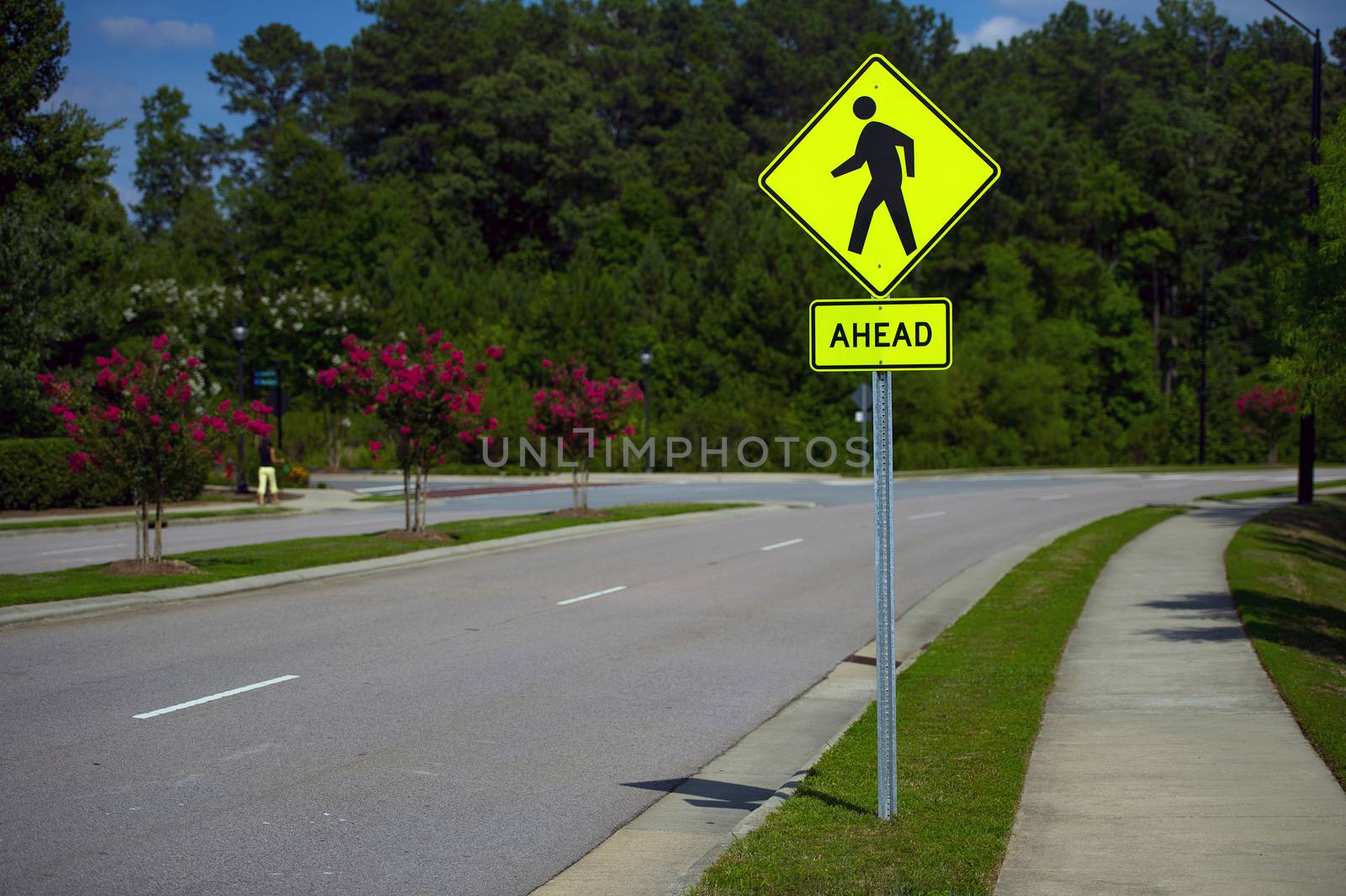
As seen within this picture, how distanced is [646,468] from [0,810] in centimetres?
4607

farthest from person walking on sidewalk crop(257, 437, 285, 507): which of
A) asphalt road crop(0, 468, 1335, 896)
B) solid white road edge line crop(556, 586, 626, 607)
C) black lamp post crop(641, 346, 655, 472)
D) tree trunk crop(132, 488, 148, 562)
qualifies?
solid white road edge line crop(556, 586, 626, 607)

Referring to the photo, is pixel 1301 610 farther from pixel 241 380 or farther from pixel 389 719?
pixel 241 380

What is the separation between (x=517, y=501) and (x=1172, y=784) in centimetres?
2998

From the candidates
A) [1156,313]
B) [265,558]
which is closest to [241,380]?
[265,558]

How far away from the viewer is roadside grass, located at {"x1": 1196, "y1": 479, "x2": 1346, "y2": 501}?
38.2m

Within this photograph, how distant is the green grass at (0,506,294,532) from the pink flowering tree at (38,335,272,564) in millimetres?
8818

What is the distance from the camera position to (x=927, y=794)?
7285 mm

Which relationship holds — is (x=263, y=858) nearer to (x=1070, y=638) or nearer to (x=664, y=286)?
(x=1070, y=638)

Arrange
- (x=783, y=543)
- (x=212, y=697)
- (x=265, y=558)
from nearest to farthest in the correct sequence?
(x=212, y=697) → (x=265, y=558) → (x=783, y=543)

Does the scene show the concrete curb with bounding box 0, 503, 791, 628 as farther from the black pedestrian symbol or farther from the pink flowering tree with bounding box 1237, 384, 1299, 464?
the pink flowering tree with bounding box 1237, 384, 1299, 464

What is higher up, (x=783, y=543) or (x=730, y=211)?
(x=730, y=211)

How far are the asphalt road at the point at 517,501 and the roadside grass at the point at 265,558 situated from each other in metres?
1.45

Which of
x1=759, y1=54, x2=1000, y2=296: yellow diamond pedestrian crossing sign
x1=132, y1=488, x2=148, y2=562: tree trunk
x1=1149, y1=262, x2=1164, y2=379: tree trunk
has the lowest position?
x1=132, y1=488, x2=148, y2=562: tree trunk

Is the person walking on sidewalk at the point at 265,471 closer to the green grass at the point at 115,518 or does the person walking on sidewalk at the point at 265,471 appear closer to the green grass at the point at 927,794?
the green grass at the point at 115,518
